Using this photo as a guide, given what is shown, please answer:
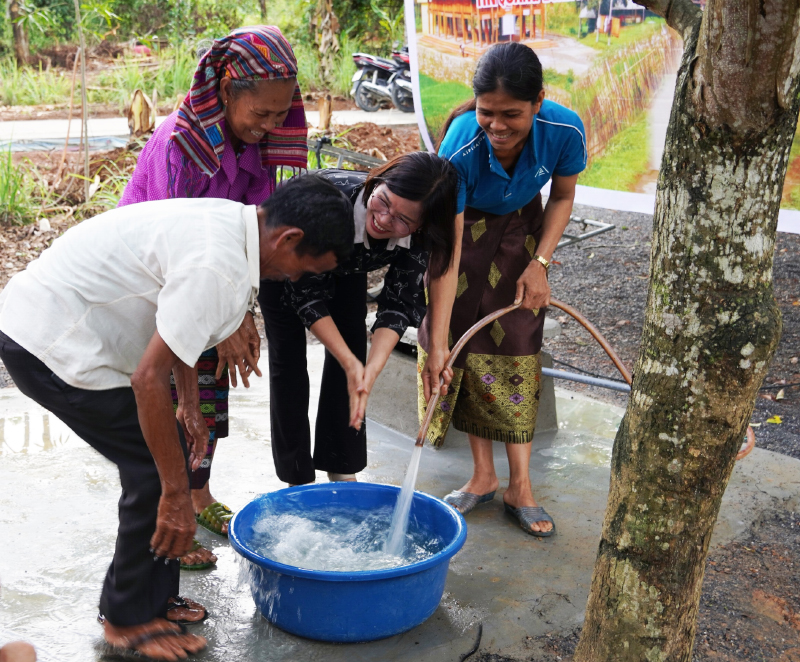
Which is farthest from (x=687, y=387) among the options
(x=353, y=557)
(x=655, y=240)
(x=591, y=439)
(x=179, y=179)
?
(x=591, y=439)

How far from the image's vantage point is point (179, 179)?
7.86 feet

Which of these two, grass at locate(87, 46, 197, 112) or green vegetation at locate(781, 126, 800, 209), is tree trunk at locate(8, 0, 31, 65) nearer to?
Answer: grass at locate(87, 46, 197, 112)

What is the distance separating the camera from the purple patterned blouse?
94.3 inches

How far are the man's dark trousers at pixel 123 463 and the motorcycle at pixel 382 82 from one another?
1014cm

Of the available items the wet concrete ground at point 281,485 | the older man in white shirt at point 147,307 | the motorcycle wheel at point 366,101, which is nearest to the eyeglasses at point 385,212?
the older man in white shirt at point 147,307

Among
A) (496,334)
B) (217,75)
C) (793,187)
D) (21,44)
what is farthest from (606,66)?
(21,44)

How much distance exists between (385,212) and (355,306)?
0.59 metres

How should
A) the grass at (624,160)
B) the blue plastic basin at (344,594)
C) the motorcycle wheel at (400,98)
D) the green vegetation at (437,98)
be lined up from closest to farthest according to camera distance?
the blue plastic basin at (344,594), the grass at (624,160), the green vegetation at (437,98), the motorcycle wheel at (400,98)

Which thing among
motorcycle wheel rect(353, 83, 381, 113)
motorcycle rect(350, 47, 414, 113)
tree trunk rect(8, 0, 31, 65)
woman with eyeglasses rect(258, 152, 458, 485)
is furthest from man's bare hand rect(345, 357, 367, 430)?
tree trunk rect(8, 0, 31, 65)

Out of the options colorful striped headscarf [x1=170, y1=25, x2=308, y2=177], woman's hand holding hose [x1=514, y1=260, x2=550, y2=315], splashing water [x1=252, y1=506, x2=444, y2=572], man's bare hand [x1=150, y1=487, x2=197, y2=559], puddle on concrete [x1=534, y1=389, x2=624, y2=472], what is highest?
colorful striped headscarf [x1=170, y1=25, x2=308, y2=177]

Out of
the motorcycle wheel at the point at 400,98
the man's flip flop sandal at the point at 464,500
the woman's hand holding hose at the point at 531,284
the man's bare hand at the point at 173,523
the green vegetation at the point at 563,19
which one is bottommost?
the man's flip flop sandal at the point at 464,500

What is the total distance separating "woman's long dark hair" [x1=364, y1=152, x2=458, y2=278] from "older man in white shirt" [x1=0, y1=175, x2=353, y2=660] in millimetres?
351

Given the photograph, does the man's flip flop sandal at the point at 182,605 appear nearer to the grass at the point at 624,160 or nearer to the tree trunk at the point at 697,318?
the tree trunk at the point at 697,318

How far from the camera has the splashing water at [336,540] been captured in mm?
2414
